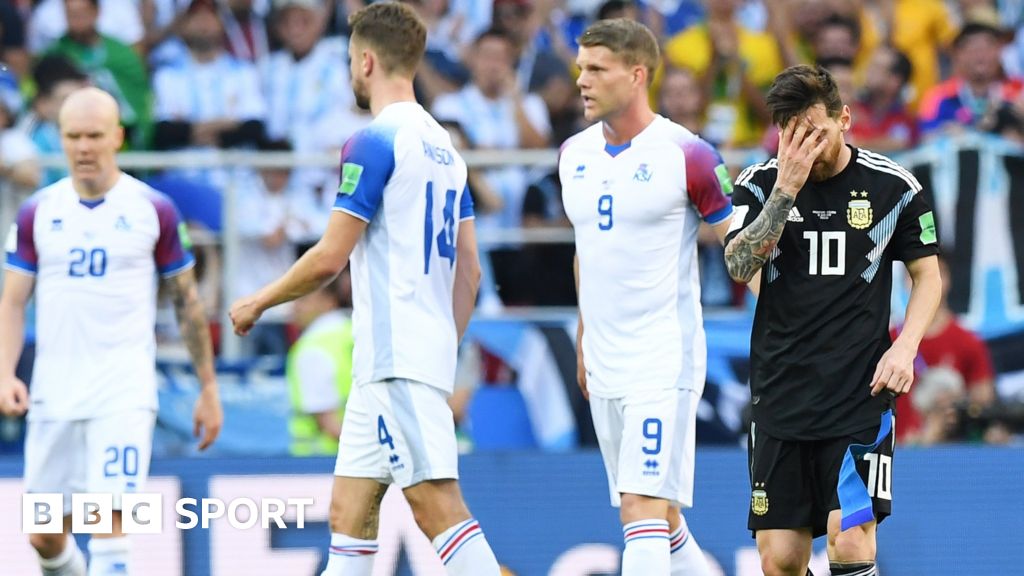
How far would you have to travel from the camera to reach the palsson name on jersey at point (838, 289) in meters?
6.40

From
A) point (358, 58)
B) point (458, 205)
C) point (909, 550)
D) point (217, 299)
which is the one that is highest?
point (358, 58)

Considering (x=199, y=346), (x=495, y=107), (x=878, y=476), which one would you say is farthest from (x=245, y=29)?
(x=878, y=476)

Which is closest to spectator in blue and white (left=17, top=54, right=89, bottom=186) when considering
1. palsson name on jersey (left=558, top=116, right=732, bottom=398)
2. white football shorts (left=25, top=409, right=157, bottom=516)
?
white football shorts (left=25, top=409, right=157, bottom=516)

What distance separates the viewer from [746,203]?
21.5 feet

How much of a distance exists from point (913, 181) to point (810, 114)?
22.8 inches

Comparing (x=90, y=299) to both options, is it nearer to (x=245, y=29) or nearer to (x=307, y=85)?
(x=307, y=85)

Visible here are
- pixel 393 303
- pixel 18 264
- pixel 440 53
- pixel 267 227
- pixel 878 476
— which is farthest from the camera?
pixel 440 53

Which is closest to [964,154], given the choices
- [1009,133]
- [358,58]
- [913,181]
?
[1009,133]

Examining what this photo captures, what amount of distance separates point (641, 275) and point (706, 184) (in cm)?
47

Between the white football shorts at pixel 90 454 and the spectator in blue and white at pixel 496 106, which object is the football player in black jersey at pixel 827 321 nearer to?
the white football shorts at pixel 90 454

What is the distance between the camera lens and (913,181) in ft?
21.3

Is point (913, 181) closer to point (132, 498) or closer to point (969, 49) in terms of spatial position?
point (132, 498)

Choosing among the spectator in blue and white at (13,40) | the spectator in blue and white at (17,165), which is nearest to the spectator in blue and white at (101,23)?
the spectator in blue and white at (13,40)

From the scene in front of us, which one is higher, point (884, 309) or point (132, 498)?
point (884, 309)
